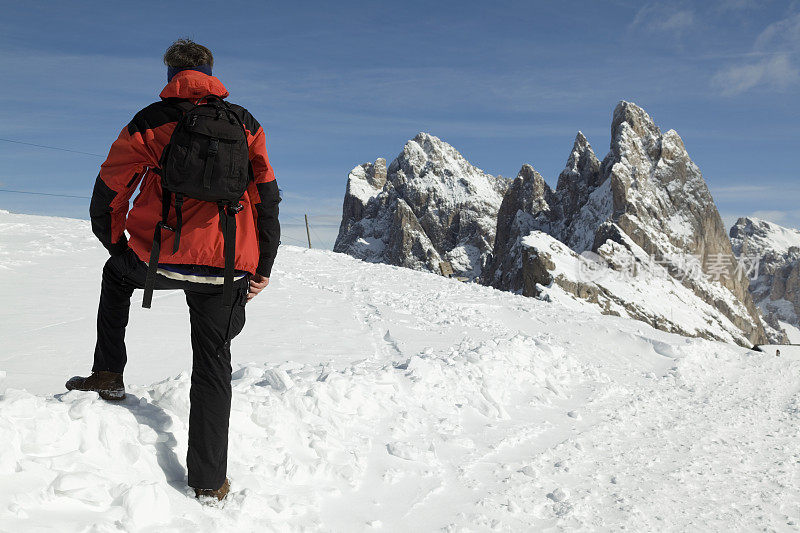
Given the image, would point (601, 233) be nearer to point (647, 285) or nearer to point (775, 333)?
point (647, 285)

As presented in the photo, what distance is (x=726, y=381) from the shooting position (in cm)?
806

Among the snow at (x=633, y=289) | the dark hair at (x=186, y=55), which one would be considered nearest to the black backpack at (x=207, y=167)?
the dark hair at (x=186, y=55)

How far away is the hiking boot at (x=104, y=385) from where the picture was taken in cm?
350

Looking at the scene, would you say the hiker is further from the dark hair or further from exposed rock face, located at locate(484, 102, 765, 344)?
exposed rock face, located at locate(484, 102, 765, 344)

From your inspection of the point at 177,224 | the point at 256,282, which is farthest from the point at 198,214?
the point at 256,282

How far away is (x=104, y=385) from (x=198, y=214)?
145cm

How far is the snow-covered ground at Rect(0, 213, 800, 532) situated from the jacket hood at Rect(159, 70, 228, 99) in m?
1.90

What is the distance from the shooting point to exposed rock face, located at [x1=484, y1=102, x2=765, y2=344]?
12812 centimetres

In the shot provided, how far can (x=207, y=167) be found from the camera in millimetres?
2729

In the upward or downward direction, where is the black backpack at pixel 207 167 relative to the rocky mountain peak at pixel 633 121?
downward

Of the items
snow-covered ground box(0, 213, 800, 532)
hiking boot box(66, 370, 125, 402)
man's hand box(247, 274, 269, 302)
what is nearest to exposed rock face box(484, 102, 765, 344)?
snow-covered ground box(0, 213, 800, 532)

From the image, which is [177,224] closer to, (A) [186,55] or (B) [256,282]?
(B) [256,282]

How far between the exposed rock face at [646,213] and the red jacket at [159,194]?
122 m

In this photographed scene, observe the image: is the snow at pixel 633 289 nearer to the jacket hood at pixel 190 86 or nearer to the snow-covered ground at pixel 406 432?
the snow-covered ground at pixel 406 432
